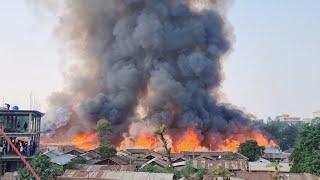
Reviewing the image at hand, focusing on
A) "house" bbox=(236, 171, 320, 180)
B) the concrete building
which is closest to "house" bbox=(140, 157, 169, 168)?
"house" bbox=(236, 171, 320, 180)

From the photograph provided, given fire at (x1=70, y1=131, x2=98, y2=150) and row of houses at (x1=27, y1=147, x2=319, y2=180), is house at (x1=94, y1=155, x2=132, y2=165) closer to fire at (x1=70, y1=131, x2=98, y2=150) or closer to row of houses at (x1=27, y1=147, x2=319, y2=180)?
row of houses at (x1=27, y1=147, x2=319, y2=180)

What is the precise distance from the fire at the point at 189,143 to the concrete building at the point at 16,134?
129 ft

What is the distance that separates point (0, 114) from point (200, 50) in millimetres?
52563

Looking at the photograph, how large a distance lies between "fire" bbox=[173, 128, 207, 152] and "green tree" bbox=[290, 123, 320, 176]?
109 feet

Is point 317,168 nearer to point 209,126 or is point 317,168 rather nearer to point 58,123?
point 209,126

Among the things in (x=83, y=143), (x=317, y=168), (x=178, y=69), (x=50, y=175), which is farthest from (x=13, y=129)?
(x=178, y=69)

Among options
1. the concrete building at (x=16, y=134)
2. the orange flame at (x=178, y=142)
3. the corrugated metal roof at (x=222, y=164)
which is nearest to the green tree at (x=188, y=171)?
the corrugated metal roof at (x=222, y=164)

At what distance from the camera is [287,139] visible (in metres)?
109

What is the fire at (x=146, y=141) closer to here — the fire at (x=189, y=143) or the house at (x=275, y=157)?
the fire at (x=189, y=143)

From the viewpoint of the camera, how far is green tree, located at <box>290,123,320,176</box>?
42.9m

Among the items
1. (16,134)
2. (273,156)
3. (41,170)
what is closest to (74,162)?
(16,134)

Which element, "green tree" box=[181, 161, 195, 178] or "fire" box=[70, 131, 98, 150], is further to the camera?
"fire" box=[70, 131, 98, 150]

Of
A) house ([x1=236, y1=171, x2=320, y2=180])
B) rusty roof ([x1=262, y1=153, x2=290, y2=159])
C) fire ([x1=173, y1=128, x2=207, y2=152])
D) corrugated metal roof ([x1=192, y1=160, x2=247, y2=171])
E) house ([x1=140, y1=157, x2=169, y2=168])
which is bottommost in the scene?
house ([x1=236, y1=171, x2=320, y2=180])

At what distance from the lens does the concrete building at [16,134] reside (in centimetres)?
4084
